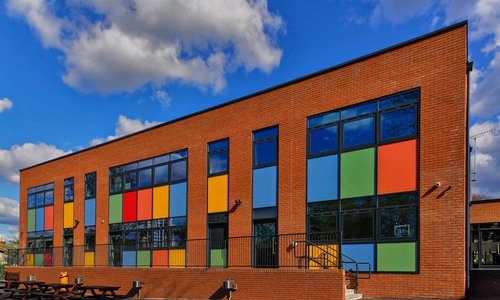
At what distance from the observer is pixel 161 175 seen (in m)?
20.5

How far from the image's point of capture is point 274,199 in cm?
1584

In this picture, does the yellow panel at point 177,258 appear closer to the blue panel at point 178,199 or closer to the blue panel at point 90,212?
the blue panel at point 178,199

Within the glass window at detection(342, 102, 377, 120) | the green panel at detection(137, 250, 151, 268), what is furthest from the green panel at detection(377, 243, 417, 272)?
the green panel at detection(137, 250, 151, 268)

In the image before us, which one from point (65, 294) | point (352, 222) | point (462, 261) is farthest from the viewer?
point (65, 294)

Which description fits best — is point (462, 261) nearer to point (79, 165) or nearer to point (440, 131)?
point (440, 131)

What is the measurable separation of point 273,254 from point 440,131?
671 cm

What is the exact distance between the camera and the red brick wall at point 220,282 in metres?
12.0

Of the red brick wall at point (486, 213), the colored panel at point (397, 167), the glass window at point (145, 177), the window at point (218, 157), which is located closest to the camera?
the colored panel at point (397, 167)

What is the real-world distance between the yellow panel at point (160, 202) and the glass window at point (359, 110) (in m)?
9.31

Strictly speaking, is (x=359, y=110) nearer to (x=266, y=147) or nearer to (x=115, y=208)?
(x=266, y=147)

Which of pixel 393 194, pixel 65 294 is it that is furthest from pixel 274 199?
pixel 65 294

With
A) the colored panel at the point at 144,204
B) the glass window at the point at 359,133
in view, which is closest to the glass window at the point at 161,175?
the colored panel at the point at 144,204

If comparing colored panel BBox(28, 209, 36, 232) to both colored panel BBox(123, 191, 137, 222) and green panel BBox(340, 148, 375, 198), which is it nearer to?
colored panel BBox(123, 191, 137, 222)

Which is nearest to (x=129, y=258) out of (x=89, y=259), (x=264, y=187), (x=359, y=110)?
(x=89, y=259)
